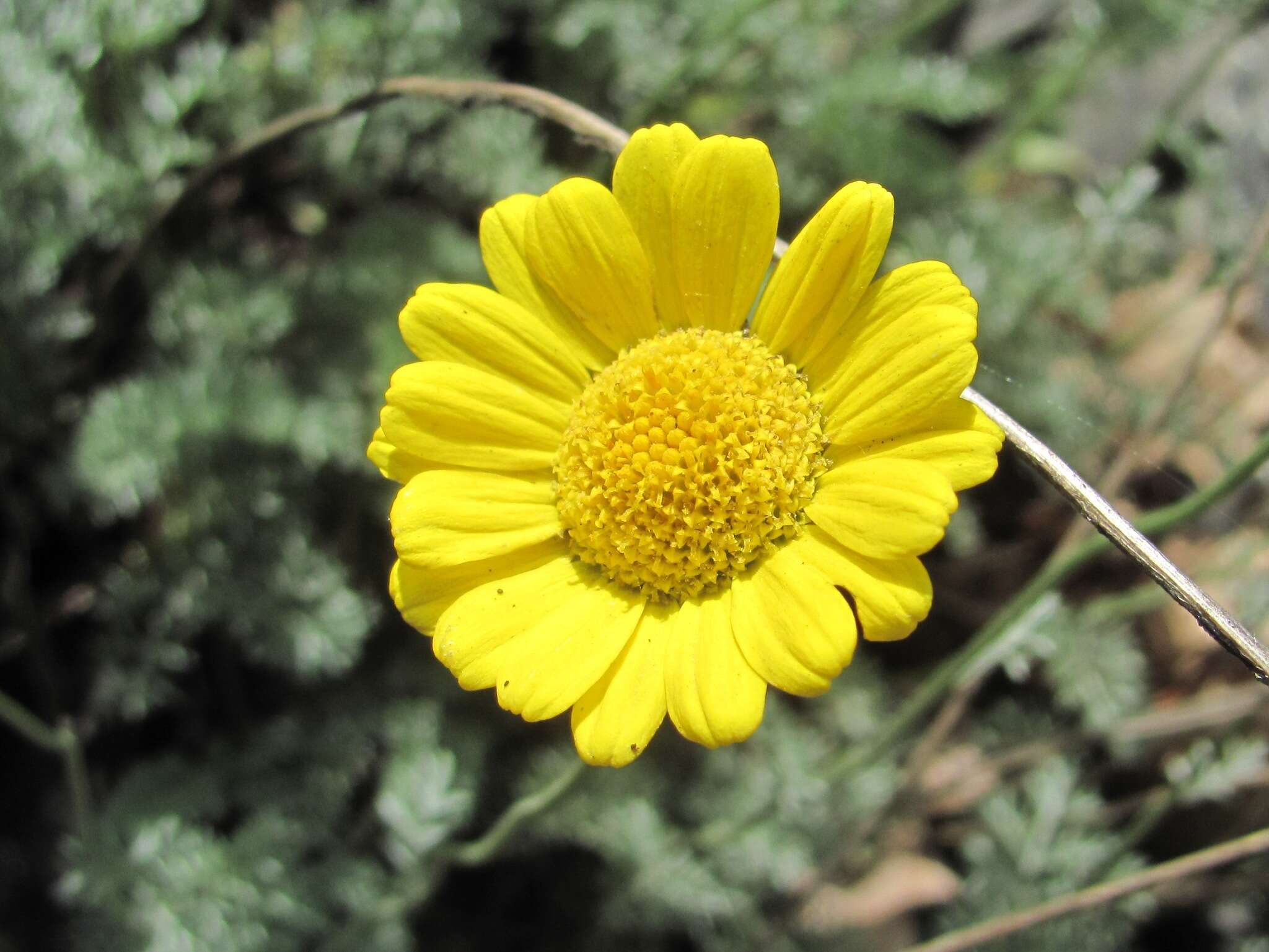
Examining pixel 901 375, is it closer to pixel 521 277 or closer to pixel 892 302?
pixel 892 302

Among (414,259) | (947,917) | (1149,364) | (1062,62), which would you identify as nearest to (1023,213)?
(1062,62)

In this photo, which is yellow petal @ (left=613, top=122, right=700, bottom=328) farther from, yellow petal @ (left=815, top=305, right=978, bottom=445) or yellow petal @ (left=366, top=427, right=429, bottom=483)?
yellow petal @ (left=366, top=427, right=429, bottom=483)

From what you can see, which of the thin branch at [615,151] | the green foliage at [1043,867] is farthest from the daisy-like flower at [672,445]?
the green foliage at [1043,867]

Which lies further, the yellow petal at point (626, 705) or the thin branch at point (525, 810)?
the thin branch at point (525, 810)

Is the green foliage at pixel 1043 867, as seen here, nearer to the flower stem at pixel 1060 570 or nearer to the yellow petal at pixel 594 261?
the flower stem at pixel 1060 570

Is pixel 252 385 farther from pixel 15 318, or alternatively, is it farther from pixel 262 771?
pixel 262 771
